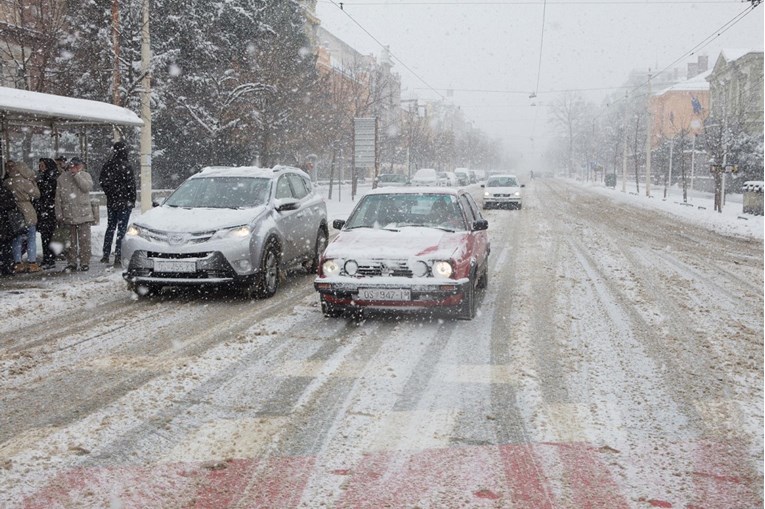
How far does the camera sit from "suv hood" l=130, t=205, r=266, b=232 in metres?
8.73

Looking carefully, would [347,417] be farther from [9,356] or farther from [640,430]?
[9,356]

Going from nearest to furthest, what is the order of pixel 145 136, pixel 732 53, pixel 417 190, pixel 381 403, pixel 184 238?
pixel 381 403 < pixel 184 238 < pixel 417 190 < pixel 145 136 < pixel 732 53

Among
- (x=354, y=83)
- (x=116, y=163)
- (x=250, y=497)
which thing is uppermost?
(x=354, y=83)

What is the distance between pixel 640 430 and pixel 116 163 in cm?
985

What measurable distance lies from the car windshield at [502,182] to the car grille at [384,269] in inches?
939

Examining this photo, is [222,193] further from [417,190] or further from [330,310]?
[330,310]

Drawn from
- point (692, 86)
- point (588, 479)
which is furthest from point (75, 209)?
point (692, 86)

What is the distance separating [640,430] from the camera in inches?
174

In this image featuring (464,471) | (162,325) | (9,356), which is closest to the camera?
(464,471)

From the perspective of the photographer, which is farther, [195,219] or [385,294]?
[195,219]

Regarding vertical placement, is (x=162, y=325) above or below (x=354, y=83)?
below

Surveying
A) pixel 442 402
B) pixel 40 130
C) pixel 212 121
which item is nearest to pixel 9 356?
pixel 442 402

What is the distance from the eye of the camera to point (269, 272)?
30.1 ft

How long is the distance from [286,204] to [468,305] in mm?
3312
